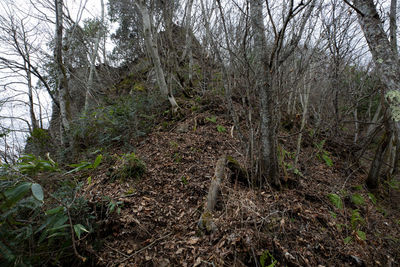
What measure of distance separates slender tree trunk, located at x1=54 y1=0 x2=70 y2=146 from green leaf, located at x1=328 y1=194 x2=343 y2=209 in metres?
6.76

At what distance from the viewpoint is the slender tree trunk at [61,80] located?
4.91m

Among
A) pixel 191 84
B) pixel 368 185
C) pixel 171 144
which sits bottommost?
pixel 368 185

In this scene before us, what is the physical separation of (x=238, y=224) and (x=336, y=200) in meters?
1.89

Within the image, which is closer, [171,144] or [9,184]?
[9,184]

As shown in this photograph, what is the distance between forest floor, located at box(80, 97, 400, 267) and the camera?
6.12 feet

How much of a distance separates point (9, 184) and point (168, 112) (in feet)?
15.2

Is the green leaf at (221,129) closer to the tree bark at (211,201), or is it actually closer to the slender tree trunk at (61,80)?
the tree bark at (211,201)

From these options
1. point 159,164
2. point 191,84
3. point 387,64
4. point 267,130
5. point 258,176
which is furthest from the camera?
point 191,84

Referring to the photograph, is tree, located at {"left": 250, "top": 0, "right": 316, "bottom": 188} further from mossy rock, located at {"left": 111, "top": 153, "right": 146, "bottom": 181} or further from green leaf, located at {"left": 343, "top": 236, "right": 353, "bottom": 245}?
mossy rock, located at {"left": 111, "top": 153, "right": 146, "bottom": 181}

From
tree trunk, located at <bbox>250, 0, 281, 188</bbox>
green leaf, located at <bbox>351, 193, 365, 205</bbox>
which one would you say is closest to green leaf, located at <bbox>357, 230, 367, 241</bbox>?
green leaf, located at <bbox>351, 193, 365, 205</bbox>

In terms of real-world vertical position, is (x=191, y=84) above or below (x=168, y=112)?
above

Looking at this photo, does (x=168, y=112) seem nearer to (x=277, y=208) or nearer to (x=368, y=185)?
(x=277, y=208)

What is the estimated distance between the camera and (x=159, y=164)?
3699 mm


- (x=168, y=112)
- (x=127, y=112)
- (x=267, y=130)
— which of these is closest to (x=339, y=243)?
(x=267, y=130)
